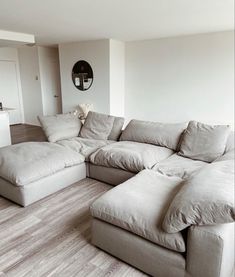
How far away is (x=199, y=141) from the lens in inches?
120

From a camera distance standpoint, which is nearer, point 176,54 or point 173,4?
point 173,4

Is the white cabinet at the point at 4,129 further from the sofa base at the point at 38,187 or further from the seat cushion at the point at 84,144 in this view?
the sofa base at the point at 38,187

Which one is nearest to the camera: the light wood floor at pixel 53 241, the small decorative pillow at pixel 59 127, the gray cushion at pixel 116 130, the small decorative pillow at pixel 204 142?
the light wood floor at pixel 53 241

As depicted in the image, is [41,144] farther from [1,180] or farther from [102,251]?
[102,251]

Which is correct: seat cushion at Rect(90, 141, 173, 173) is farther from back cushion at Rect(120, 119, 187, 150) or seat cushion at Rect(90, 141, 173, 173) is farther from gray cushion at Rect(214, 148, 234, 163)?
gray cushion at Rect(214, 148, 234, 163)

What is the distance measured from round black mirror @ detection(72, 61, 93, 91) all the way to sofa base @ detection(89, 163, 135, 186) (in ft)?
9.47

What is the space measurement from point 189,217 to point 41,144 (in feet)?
8.36

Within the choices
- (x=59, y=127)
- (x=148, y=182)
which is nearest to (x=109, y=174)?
(x=148, y=182)

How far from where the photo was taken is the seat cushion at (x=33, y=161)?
265 cm

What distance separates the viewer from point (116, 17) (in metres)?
3.31

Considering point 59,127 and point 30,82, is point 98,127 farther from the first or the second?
point 30,82

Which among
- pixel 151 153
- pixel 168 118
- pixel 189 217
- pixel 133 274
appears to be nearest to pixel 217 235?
pixel 189 217

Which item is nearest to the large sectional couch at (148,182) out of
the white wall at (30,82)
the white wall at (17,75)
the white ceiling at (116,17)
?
the white ceiling at (116,17)

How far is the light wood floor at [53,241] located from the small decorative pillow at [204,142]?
1.33 metres
